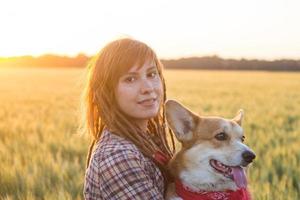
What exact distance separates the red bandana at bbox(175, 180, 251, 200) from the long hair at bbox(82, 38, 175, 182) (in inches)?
8.0

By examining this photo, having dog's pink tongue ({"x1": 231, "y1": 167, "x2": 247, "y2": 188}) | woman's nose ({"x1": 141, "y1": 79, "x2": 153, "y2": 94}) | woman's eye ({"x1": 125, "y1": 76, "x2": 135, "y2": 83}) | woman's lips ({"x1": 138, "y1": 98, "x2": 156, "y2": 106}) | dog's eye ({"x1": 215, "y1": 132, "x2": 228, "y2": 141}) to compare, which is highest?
woman's eye ({"x1": 125, "y1": 76, "x2": 135, "y2": 83})

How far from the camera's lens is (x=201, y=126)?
4.22 m

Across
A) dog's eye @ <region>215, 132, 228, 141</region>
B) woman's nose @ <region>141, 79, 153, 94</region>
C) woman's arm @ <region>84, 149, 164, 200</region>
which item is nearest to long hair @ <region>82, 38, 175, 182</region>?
woman's nose @ <region>141, 79, 153, 94</region>

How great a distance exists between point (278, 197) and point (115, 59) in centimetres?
197

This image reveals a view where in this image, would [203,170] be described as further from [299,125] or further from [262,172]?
[299,125]

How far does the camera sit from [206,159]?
3.96m

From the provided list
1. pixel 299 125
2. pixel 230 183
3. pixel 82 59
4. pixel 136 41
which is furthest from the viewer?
pixel 82 59

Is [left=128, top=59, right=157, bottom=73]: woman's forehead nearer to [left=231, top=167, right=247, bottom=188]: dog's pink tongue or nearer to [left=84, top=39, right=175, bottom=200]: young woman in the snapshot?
[left=84, top=39, right=175, bottom=200]: young woman

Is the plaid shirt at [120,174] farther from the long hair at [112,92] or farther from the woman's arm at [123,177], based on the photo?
the long hair at [112,92]

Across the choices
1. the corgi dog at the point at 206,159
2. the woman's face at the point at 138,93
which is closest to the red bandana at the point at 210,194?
the corgi dog at the point at 206,159

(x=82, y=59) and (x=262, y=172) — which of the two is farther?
(x=82, y=59)

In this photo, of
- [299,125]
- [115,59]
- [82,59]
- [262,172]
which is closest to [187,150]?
[115,59]

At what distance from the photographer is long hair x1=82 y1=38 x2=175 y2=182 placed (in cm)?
394

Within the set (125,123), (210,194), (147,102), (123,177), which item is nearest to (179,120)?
(147,102)
